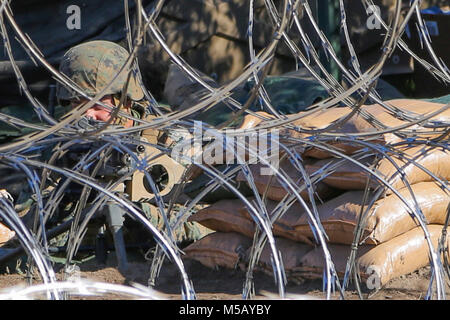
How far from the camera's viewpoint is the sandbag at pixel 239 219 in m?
4.84

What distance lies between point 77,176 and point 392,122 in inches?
82.8

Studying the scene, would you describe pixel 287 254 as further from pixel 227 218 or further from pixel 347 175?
pixel 347 175

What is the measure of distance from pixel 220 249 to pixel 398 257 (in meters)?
1.16

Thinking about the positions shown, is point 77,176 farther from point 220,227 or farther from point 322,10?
point 322,10

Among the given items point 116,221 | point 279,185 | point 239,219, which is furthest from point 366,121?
point 116,221

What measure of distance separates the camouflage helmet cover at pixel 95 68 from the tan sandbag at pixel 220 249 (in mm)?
1006

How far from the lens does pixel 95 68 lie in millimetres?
5246

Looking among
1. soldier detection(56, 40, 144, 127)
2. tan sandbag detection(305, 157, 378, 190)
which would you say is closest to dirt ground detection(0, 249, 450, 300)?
tan sandbag detection(305, 157, 378, 190)

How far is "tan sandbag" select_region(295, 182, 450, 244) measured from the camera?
14.6 feet

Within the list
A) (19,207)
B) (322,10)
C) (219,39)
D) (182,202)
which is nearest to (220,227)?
(182,202)

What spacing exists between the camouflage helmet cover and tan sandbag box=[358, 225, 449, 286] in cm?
186

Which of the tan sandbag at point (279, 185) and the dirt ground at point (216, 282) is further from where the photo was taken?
the tan sandbag at point (279, 185)

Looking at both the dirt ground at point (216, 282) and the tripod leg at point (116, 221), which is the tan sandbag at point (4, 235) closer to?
→ the dirt ground at point (216, 282)

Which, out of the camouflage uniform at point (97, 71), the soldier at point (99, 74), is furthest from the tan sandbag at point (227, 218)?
the soldier at point (99, 74)
